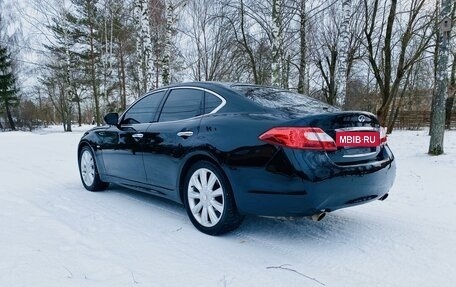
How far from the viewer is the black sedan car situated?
2.66 m

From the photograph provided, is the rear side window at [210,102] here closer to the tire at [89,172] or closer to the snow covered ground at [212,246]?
the snow covered ground at [212,246]

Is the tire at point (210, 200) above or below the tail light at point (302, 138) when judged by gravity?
below

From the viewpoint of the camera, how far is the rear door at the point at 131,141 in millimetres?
4094

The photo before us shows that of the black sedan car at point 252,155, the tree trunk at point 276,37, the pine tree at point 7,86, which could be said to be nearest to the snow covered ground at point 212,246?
the black sedan car at point 252,155

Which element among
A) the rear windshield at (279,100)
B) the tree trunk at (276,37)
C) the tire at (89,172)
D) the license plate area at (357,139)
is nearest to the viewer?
the license plate area at (357,139)

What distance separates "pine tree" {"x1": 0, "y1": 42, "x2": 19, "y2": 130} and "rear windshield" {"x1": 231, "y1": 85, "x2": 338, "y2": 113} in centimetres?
3916

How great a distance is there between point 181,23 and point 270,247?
791 inches

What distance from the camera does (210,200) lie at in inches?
127

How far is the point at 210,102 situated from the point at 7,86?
40.2 metres

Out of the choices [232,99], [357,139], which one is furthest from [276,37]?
[357,139]

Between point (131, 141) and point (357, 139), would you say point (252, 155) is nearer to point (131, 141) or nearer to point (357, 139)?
point (357, 139)

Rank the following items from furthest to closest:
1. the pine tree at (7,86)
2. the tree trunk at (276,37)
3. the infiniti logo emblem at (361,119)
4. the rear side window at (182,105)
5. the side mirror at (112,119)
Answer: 1. the pine tree at (7,86)
2. the tree trunk at (276,37)
3. the side mirror at (112,119)
4. the rear side window at (182,105)
5. the infiniti logo emblem at (361,119)

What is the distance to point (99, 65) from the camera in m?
28.1

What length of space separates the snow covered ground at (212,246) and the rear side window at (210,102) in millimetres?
1183
